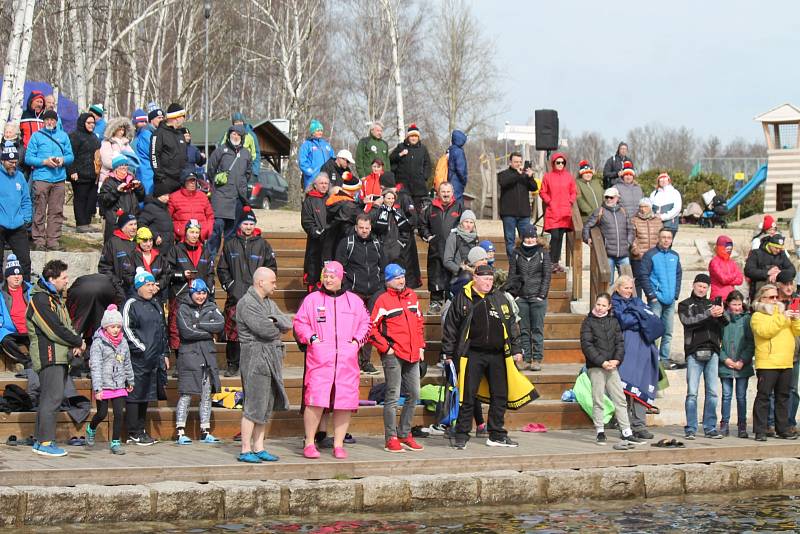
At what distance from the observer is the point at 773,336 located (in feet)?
41.5

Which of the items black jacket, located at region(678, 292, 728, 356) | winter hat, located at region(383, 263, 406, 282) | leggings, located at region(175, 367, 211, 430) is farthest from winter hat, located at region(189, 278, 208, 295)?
black jacket, located at region(678, 292, 728, 356)

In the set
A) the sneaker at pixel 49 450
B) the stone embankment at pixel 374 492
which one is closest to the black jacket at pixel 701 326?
the stone embankment at pixel 374 492

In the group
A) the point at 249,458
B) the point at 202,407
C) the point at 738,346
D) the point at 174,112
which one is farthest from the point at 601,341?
the point at 174,112

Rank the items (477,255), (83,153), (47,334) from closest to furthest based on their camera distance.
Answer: (47,334) → (477,255) → (83,153)

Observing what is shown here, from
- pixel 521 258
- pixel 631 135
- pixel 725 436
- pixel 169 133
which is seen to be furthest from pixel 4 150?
pixel 631 135

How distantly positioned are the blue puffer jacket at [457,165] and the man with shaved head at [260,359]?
6.79m

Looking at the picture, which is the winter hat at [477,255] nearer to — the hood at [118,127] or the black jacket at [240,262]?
the black jacket at [240,262]

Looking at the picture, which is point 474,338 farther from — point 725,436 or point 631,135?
point 631,135

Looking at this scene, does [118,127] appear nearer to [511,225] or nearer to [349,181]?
[349,181]

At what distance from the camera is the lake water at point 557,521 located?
31.3 feet

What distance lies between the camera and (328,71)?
176 ft

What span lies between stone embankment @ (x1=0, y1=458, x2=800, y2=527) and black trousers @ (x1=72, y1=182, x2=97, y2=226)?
26.0 feet

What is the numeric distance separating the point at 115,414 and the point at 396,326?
104 inches

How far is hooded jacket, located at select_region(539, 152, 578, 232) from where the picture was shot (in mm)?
16562
